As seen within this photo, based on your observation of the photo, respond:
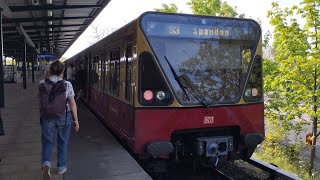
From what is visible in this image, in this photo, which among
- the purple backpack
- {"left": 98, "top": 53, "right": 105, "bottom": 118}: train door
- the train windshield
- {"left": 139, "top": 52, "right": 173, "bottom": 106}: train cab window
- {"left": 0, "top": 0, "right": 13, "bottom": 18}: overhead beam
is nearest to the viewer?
the purple backpack

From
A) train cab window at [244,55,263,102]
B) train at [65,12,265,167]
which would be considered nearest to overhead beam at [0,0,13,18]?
train at [65,12,265,167]

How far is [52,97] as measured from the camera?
532 centimetres

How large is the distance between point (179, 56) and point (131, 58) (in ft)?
2.68

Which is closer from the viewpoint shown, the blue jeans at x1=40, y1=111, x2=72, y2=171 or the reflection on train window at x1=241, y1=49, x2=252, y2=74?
the blue jeans at x1=40, y1=111, x2=72, y2=171

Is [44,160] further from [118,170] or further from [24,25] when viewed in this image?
[24,25]

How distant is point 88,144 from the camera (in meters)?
8.23

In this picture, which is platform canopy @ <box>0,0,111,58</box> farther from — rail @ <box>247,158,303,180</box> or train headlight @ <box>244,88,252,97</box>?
rail @ <box>247,158,303,180</box>

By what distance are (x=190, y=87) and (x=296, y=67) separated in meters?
6.24

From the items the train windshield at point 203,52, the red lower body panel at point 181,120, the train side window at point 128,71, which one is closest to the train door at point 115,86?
the train side window at point 128,71

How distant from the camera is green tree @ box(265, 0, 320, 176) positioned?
1148 cm

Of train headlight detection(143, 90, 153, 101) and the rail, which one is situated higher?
train headlight detection(143, 90, 153, 101)

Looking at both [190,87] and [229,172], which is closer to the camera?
[190,87]

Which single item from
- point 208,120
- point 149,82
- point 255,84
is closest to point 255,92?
point 255,84

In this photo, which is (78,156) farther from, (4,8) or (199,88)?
(4,8)
